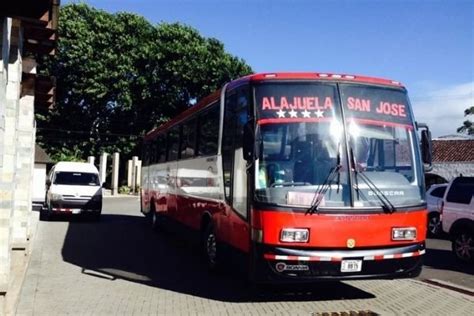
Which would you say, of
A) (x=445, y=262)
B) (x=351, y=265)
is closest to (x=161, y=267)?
(x=351, y=265)

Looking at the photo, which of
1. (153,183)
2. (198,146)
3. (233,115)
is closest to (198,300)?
(233,115)

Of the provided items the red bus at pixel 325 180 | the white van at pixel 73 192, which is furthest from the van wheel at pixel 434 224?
the white van at pixel 73 192

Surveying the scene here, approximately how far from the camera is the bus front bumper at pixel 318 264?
6941 mm

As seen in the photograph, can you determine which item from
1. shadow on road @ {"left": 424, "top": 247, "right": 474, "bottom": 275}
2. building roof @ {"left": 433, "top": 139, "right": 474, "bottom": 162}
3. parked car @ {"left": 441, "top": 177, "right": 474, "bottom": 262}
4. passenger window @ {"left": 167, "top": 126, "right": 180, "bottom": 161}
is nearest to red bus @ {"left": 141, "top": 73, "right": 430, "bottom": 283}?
shadow on road @ {"left": 424, "top": 247, "right": 474, "bottom": 275}

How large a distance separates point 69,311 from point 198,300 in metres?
1.79

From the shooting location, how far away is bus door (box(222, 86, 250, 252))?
762 cm

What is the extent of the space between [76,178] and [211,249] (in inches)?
479

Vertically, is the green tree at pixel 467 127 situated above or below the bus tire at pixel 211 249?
above

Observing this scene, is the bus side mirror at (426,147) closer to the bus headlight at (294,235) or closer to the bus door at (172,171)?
the bus headlight at (294,235)

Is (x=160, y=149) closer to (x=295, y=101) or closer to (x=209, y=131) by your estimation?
(x=209, y=131)

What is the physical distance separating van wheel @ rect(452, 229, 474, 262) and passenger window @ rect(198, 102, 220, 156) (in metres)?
6.05

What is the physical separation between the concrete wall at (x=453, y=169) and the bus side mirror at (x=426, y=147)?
103 ft

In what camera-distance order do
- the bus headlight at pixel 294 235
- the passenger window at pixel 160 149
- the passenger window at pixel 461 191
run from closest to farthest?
1. the bus headlight at pixel 294 235
2. the passenger window at pixel 461 191
3. the passenger window at pixel 160 149

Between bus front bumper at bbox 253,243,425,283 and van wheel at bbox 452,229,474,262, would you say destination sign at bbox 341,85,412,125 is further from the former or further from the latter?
van wheel at bbox 452,229,474,262
